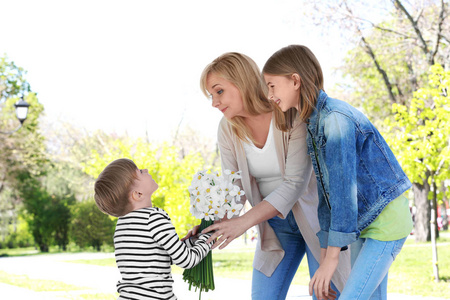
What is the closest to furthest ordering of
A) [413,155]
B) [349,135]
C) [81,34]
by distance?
[349,135] < [413,155] < [81,34]

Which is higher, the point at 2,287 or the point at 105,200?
the point at 105,200

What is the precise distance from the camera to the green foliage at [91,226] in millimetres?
23297

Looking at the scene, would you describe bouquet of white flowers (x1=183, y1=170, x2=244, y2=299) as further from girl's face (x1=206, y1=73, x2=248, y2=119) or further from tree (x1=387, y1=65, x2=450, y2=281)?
tree (x1=387, y1=65, x2=450, y2=281)

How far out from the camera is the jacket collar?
2.26 meters

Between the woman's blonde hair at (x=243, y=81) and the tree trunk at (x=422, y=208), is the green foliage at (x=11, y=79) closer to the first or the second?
the tree trunk at (x=422, y=208)

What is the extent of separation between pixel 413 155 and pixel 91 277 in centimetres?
703

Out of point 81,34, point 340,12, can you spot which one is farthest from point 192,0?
point 340,12

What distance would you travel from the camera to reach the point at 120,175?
272 cm

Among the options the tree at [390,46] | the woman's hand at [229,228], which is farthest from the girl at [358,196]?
the tree at [390,46]

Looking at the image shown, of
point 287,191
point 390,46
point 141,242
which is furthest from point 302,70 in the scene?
point 390,46

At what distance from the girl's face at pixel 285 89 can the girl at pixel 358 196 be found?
81 mm

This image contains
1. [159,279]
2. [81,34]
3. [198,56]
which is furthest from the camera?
[81,34]

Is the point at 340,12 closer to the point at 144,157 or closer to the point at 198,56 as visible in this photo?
the point at 144,157

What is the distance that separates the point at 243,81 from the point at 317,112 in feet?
2.09
